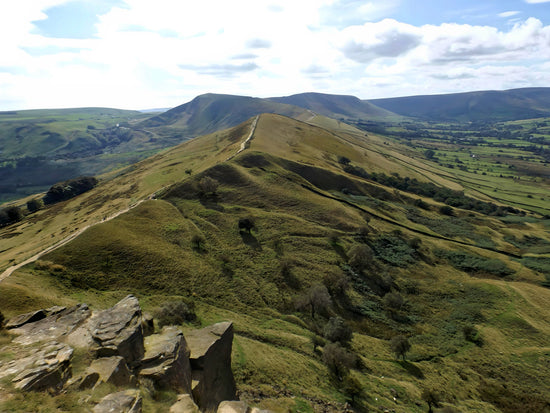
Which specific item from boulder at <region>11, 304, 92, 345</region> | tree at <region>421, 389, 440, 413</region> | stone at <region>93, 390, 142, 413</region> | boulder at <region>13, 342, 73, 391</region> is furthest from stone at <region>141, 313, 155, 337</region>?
tree at <region>421, 389, 440, 413</region>

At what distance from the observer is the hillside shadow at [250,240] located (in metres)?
58.5

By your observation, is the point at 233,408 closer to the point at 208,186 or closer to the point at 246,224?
the point at 246,224

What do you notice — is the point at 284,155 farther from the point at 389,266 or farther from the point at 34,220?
the point at 34,220

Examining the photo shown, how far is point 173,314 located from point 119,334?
11175 millimetres

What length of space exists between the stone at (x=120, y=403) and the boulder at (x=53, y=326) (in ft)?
32.7

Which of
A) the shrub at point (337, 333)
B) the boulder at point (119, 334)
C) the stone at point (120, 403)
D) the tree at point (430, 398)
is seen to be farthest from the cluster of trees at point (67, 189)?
the tree at point (430, 398)

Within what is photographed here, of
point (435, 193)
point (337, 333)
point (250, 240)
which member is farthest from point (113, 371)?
point (435, 193)

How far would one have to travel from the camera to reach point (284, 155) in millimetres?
109688

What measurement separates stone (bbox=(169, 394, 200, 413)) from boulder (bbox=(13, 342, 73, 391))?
281 inches

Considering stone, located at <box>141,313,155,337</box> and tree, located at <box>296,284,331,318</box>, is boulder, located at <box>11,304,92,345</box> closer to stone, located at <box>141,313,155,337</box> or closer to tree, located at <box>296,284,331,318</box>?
stone, located at <box>141,313,155,337</box>

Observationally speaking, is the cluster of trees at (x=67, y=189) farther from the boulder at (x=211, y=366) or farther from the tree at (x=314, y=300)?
the boulder at (x=211, y=366)

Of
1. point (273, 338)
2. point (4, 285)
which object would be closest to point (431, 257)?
point (273, 338)

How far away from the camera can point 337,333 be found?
3950 cm

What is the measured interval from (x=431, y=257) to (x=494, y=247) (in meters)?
23.9
